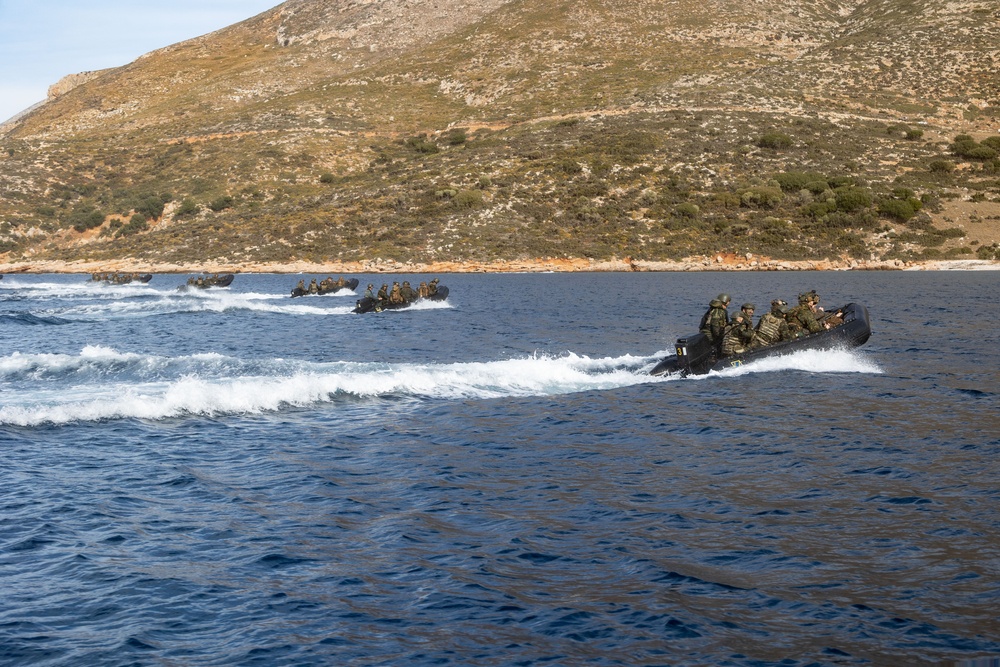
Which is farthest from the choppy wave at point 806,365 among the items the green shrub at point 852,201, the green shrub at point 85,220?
the green shrub at point 85,220

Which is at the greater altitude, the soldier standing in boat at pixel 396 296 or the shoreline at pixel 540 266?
the shoreline at pixel 540 266

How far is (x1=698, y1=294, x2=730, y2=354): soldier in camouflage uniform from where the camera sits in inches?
1040

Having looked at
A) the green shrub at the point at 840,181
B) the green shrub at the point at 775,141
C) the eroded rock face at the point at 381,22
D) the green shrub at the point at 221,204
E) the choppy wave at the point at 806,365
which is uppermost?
the eroded rock face at the point at 381,22

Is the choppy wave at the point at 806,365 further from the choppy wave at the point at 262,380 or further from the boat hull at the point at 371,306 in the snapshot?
the boat hull at the point at 371,306

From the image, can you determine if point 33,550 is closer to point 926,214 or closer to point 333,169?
point 926,214

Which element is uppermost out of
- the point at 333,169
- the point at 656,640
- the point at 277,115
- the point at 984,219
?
the point at 277,115

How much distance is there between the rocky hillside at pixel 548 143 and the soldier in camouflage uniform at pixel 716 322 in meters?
63.3

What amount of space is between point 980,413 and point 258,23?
641ft

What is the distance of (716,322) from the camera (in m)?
26.8

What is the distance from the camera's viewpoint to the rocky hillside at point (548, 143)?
94.9 metres

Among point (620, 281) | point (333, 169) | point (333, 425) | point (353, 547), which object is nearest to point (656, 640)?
point (353, 547)

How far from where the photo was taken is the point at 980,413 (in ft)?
67.3

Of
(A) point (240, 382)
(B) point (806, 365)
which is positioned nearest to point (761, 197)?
(B) point (806, 365)

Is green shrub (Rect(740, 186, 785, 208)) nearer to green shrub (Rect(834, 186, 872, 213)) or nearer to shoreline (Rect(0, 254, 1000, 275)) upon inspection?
green shrub (Rect(834, 186, 872, 213))
